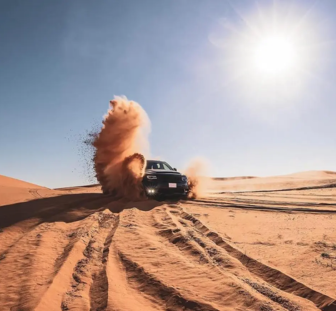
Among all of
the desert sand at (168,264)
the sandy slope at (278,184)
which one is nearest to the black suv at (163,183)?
the desert sand at (168,264)

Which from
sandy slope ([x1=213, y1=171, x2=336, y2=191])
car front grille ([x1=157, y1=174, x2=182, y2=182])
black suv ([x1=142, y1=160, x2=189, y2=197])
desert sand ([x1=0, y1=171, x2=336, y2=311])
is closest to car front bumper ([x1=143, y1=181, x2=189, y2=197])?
black suv ([x1=142, y1=160, x2=189, y2=197])

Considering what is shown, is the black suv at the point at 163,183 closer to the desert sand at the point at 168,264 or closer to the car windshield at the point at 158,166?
the car windshield at the point at 158,166

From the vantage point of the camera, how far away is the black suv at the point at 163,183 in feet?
37.8

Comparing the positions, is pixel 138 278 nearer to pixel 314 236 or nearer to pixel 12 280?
pixel 12 280

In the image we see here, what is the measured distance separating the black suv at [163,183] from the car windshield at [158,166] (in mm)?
544

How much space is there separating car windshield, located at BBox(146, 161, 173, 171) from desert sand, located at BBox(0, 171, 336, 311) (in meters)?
5.61

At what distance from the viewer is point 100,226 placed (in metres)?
6.78

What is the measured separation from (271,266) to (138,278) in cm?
175

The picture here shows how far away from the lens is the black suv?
1152cm

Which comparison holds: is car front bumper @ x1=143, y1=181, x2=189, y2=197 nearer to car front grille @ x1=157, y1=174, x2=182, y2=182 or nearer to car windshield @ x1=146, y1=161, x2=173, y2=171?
car front grille @ x1=157, y1=174, x2=182, y2=182

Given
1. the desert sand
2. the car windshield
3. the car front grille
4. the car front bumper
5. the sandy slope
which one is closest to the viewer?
the desert sand

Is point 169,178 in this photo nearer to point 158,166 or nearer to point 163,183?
point 163,183

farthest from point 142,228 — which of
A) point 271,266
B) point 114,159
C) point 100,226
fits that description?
point 114,159

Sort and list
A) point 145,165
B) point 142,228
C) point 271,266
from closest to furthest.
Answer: point 271,266 < point 142,228 < point 145,165
